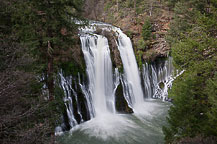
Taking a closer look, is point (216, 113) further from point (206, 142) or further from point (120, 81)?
point (120, 81)

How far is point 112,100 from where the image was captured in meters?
14.2

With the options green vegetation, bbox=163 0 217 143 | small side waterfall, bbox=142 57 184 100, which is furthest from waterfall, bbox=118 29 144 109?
green vegetation, bbox=163 0 217 143

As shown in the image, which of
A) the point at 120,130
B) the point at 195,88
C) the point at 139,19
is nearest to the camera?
the point at 195,88

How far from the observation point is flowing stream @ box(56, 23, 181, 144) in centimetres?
1073

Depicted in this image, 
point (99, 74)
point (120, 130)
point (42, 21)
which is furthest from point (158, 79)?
point (42, 21)

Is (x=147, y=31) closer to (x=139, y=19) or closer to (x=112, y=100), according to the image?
(x=139, y=19)

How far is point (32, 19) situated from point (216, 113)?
29.3ft

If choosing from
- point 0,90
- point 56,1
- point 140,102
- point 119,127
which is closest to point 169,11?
point 140,102

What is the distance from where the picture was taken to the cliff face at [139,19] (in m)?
20.2

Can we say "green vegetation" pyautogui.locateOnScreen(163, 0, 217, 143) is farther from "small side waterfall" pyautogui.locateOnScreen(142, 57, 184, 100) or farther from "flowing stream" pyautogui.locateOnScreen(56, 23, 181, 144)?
"small side waterfall" pyautogui.locateOnScreen(142, 57, 184, 100)

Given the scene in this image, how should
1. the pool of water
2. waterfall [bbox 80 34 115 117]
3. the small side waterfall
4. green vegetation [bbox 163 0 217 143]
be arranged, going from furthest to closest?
the small side waterfall
waterfall [bbox 80 34 115 117]
the pool of water
green vegetation [bbox 163 0 217 143]

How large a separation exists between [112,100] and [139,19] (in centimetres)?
1644

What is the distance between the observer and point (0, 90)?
3.76m

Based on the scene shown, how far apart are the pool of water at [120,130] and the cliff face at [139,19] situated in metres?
8.44
